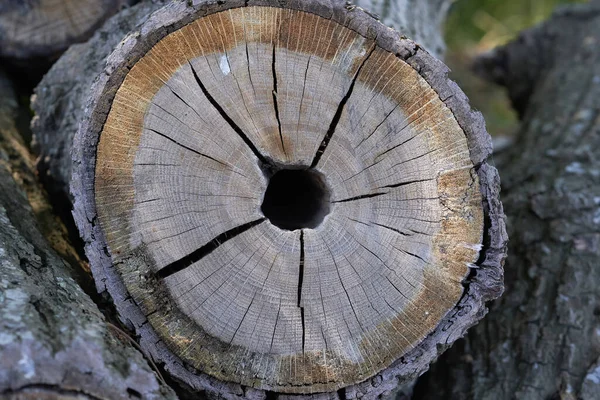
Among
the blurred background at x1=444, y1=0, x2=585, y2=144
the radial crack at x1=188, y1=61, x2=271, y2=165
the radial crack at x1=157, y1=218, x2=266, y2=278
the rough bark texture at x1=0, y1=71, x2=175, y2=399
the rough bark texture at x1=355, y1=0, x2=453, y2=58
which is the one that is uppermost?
the blurred background at x1=444, y1=0, x2=585, y2=144

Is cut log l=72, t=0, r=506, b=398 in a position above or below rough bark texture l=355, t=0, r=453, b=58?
below

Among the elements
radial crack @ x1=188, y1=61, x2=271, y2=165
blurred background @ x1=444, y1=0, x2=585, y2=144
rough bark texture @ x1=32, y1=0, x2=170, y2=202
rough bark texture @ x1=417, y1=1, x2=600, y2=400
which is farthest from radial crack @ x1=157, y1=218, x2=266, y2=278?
blurred background @ x1=444, y1=0, x2=585, y2=144

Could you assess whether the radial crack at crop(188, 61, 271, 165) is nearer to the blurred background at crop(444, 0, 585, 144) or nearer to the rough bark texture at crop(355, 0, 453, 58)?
the rough bark texture at crop(355, 0, 453, 58)

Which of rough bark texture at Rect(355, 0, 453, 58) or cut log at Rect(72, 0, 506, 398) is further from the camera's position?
rough bark texture at Rect(355, 0, 453, 58)

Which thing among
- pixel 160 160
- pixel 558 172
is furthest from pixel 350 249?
pixel 558 172

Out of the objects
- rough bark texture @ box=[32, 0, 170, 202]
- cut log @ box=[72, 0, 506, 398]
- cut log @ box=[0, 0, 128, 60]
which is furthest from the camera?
cut log @ box=[0, 0, 128, 60]

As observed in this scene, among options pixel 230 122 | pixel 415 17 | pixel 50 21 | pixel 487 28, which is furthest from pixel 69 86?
pixel 487 28

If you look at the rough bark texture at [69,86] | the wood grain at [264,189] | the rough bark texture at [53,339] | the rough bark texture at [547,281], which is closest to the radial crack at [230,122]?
the wood grain at [264,189]
